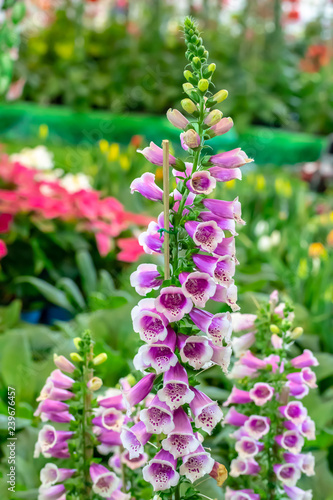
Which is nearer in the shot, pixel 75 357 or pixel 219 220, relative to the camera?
pixel 219 220

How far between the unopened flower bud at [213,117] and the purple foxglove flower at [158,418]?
35 cm

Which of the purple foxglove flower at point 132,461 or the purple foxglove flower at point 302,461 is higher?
the purple foxglove flower at point 302,461

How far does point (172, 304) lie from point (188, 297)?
2cm

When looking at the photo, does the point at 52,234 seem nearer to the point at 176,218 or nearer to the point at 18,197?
the point at 18,197

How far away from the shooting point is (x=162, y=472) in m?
0.74

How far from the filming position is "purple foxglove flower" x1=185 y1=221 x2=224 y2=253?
0.72 m

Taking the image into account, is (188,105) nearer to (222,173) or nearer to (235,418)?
(222,173)

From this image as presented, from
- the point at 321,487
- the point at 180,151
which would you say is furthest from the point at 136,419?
the point at 180,151

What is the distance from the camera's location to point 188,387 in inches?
28.6

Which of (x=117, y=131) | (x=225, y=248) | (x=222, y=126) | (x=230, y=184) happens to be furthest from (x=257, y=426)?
(x=117, y=131)

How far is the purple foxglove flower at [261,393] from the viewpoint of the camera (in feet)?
3.07

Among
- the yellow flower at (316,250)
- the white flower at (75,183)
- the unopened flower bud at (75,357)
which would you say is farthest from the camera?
the white flower at (75,183)

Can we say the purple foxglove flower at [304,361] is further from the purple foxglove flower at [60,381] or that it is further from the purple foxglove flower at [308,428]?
the purple foxglove flower at [60,381]

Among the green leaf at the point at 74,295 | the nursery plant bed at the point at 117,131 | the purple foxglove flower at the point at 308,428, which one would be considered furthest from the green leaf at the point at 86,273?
the nursery plant bed at the point at 117,131
